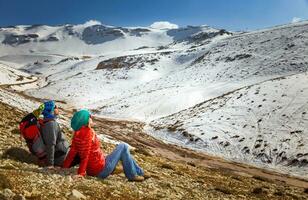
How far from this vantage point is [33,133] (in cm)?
1362

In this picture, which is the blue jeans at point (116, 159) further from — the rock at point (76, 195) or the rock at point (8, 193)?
the rock at point (8, 193)

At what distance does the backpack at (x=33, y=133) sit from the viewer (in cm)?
1356

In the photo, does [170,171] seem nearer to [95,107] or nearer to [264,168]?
[264,168]

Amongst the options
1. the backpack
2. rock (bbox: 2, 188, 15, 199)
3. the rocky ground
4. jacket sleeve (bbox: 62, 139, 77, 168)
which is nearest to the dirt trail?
the rocky ground

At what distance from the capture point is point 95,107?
9100cm

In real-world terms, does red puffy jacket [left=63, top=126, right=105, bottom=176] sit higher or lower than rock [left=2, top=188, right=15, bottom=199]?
higher

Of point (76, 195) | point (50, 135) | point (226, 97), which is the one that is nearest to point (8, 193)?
point (76, 195)

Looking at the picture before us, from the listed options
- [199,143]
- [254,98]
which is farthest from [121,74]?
[199,143]

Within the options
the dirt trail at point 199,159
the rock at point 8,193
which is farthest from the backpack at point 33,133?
the dirt trail at point 199,159

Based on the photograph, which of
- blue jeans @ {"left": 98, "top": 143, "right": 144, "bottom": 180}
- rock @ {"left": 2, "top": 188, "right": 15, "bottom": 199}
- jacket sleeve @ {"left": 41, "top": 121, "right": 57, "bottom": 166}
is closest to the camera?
rock @ {"left": 2, "top": 188, "right": 15, "bottom": 199}

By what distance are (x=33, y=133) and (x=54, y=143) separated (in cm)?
78

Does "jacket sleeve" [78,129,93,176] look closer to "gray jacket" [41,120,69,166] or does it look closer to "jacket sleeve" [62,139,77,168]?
"jacket sleeve" [62,139,77,168]

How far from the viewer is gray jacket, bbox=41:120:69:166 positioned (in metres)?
13.5

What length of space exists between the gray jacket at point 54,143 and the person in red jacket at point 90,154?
639mm
